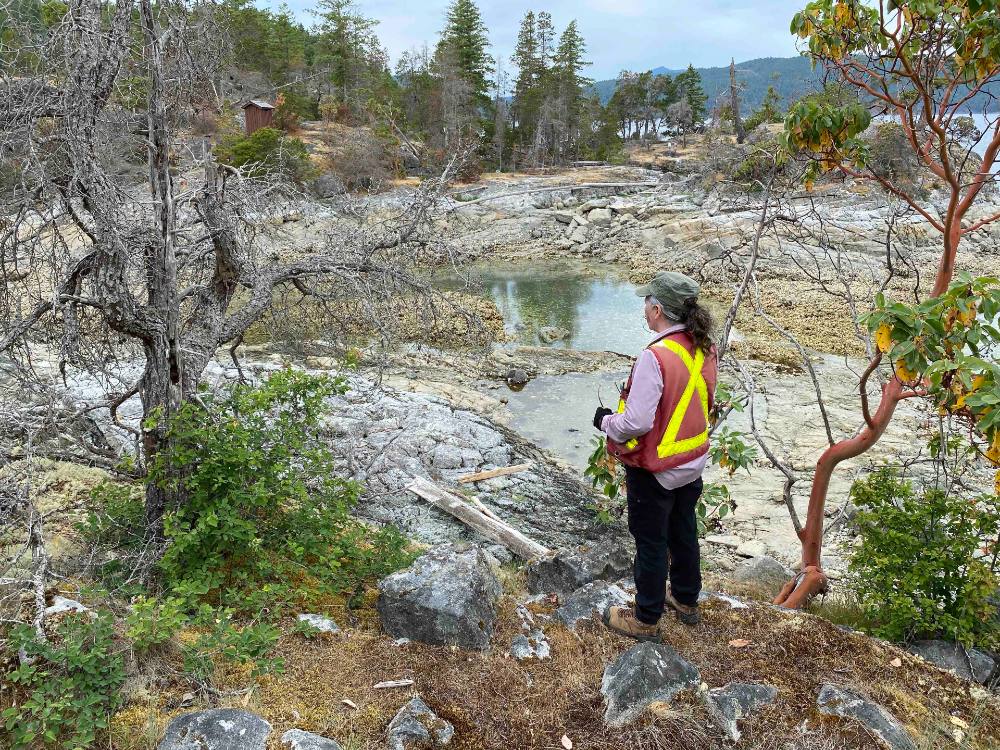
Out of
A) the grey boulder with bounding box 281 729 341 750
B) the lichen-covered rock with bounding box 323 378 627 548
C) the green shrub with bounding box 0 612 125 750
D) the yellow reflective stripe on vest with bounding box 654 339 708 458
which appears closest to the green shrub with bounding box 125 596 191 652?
the green shrub with bounding box 0 612 125 750

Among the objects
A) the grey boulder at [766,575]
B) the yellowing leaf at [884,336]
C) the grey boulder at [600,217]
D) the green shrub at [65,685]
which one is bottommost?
the grey boulder at [766,575]

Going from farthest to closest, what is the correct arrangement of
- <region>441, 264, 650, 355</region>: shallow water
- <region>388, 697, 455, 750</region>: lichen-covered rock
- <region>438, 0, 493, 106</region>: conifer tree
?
1. <region>438, 0, 493, 106</region>: conifer tree
2. <region>441, 264, 650, 355</region>: shallow water
3. <region>388, 697, 455, 750</region>: lichen-covered rock

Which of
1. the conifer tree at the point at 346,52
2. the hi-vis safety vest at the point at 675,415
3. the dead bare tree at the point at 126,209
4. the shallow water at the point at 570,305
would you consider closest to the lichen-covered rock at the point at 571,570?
the hi-vis safety vest at the point at 675,415

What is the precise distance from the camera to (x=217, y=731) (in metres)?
2.65

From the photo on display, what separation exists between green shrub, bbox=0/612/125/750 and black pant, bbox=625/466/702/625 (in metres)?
2.43

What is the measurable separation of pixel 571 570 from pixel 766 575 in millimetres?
2264

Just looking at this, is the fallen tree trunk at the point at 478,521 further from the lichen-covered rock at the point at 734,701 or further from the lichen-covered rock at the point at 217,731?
the lichen-covered rock at the point at 217,731

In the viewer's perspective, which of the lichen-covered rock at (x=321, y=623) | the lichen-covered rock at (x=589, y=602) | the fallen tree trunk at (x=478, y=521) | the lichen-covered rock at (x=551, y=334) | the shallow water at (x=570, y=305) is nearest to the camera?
the lichen-covered rock at (x=321, y=623)

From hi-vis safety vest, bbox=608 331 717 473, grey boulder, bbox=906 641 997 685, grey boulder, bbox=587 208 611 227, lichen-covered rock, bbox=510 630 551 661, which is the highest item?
grey boulder, bbox=587 208 611 227

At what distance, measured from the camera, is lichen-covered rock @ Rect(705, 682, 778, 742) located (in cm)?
295

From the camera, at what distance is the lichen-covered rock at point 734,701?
9.66ft

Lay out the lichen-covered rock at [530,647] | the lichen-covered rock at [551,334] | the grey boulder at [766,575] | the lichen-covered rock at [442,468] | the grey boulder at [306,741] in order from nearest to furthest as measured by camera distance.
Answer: the grey boulder at [306,741]
the lichen-covered rock at [530,647]
the grey boulder at [766,575]
the lichen-covered rock at [442,468]
the lichen-covered rock at [551,334]

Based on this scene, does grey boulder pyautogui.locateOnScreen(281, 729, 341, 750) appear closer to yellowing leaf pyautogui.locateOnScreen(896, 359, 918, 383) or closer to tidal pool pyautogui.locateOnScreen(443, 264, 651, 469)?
yellowing leaf pyautogui.locateOnScreen(896, 359, 918, 383)

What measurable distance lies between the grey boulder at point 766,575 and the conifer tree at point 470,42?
42.2 m
